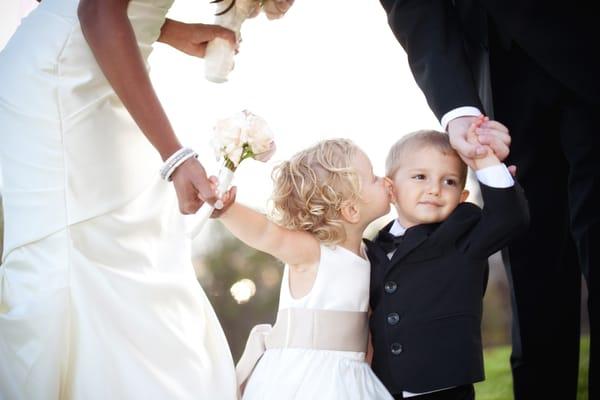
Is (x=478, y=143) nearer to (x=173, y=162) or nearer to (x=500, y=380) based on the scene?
(x=173, y=162)

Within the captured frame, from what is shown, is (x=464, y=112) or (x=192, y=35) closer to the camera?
(x=464, y=112)

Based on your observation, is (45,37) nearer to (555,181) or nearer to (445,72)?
(445,72)

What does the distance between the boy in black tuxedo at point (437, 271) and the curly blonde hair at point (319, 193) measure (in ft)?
0.67

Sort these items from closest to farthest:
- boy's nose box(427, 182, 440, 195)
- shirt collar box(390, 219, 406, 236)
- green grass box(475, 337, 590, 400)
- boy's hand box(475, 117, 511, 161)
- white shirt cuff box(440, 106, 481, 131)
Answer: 1. boy's hand box(475, 117, 511, 161)
2. white shirt cuff box(440, 106, 481, 131)
3. boy's nose box(427, 182, 440, 195)
4. shirt collar box(390, 219, 406, 236)
5. green grass box(475, 337, 590, 400)

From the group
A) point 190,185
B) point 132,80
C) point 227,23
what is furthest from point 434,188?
point 132,80

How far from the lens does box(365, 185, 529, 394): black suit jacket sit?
259 centimetres

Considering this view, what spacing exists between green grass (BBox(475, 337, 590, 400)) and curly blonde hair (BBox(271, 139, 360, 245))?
10.7 feet

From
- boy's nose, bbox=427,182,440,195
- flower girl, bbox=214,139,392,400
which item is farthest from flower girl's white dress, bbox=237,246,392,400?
boy's nose, bbox=427,182,440,195

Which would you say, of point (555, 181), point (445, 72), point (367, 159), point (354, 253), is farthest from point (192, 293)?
point (555, 181)

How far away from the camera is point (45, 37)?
2.51 m

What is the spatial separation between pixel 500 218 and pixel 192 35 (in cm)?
144

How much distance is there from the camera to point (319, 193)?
284 centimetres

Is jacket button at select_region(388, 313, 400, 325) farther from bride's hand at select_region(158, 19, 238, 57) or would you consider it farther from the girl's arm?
bride's hand at select_region(158, 19, 238, 57)

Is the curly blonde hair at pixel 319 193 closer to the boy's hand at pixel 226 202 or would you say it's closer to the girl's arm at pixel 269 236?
the girl's arm at pixel 269 236
